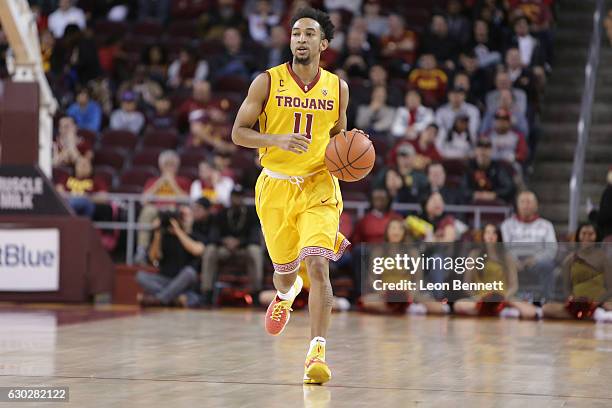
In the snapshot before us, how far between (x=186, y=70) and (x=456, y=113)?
4.40 m

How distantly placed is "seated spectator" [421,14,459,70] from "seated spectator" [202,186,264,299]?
499 cm

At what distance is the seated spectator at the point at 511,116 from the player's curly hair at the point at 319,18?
831cm

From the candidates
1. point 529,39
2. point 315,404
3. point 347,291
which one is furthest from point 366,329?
point 529,39

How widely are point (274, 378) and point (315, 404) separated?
1055 mm

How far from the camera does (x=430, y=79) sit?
16.5 m

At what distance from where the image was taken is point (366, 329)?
10.6m

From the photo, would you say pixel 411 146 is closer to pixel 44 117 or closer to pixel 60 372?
pixel 44 117

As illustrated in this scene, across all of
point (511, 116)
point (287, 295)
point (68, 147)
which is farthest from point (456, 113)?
point (287, 295)

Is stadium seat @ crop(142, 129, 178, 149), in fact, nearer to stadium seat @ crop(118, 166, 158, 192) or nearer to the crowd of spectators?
the crowd of spectators

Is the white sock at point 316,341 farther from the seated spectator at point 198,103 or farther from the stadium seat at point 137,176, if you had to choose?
the seated spectator at point 198,103

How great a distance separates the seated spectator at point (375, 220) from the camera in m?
13.1

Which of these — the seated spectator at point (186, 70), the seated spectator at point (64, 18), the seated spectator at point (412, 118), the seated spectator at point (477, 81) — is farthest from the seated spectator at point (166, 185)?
the seated spectator at point (64, 18)

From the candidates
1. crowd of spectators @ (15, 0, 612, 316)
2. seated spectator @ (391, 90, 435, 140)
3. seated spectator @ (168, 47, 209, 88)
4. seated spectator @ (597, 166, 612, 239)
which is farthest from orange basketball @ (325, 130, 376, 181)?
seated spectator @ (168, 47, 209, 88)

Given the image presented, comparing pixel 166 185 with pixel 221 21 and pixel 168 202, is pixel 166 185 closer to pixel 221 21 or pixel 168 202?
pixel 168 202
